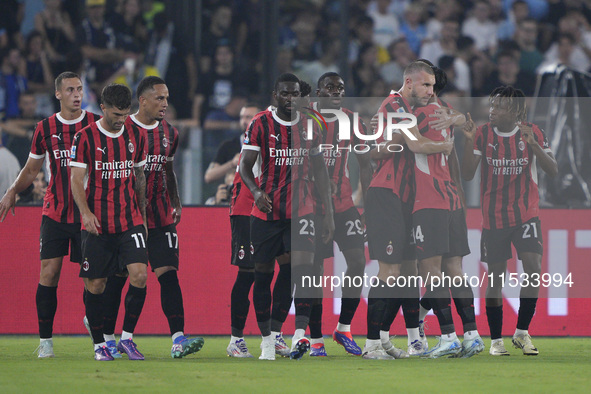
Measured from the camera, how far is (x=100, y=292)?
6.59m

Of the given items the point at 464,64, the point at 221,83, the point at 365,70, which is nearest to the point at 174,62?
the point at 221,83

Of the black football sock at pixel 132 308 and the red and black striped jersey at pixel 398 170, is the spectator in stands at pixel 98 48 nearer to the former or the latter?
the black football sock at pixel 132 308

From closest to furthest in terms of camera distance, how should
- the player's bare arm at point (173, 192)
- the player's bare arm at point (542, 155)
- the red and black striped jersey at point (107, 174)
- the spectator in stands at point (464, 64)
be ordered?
the red and black striped jersey at point (107, 174), the player's bare arm at point (173, 192), the player's bare arm at point (542, 155), the spectator in stands at point (464, 64)

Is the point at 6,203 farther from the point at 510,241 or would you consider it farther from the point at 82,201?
the point at 510,241

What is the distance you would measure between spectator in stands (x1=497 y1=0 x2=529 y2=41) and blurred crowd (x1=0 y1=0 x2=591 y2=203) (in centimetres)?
1

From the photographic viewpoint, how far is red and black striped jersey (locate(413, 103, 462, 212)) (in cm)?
677

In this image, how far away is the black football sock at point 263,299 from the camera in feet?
21.9

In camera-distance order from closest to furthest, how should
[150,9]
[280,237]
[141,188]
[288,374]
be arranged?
[288,374]
[280,237]
[141,188]
[150,9]

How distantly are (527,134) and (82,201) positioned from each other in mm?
3414

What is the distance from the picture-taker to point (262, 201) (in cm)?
640

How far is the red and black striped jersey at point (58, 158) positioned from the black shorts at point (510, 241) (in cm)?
318

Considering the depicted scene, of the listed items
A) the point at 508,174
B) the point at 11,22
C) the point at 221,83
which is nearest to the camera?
the point at 508,174

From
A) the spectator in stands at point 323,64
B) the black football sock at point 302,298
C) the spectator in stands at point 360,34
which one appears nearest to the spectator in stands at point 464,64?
the spectator in stands at point 360,34

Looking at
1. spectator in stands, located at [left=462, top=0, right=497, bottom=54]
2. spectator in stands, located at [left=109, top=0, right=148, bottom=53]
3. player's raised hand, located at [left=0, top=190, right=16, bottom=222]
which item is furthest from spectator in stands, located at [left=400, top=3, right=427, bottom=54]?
player's raised hand, located at [left=0, top=190, right=16, bottom=222]
